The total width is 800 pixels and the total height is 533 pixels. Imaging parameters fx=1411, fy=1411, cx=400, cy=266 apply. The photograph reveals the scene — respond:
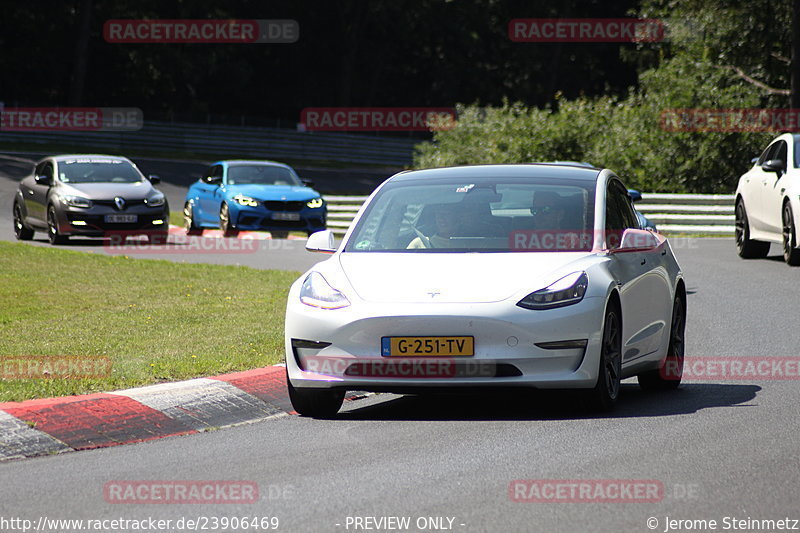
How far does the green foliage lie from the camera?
33656 mm

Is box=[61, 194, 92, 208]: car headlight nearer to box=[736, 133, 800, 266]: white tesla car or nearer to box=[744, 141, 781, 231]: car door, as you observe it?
box=[736, 133, 800, 266]: white tesla car

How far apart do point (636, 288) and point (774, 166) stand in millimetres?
10620

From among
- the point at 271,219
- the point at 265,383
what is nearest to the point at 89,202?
the point at 271,219

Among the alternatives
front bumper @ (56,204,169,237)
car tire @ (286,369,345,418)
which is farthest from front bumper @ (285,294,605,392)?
front bumper @ (56,204,169,237)

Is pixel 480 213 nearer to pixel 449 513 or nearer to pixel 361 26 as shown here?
pixel 449 513

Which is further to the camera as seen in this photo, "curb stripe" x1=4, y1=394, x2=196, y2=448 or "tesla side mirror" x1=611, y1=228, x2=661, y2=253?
"tesla side mirror" x1=611, y1=228, x2=661, y2=253

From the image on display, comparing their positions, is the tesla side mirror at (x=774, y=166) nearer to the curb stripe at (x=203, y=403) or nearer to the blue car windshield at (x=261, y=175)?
the curb stripe at (x=203, y=403)

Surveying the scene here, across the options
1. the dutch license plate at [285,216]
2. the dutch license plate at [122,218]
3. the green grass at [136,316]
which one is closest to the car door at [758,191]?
the green grass at [136,316]

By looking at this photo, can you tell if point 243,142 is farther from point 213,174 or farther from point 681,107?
point 213,174

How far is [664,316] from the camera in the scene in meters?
9.80

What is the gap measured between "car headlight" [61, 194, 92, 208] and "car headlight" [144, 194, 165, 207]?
3.56 feet

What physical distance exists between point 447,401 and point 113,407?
2.25m

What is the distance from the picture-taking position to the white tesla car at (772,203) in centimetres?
1870

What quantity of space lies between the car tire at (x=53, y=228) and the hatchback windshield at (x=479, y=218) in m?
17.1
